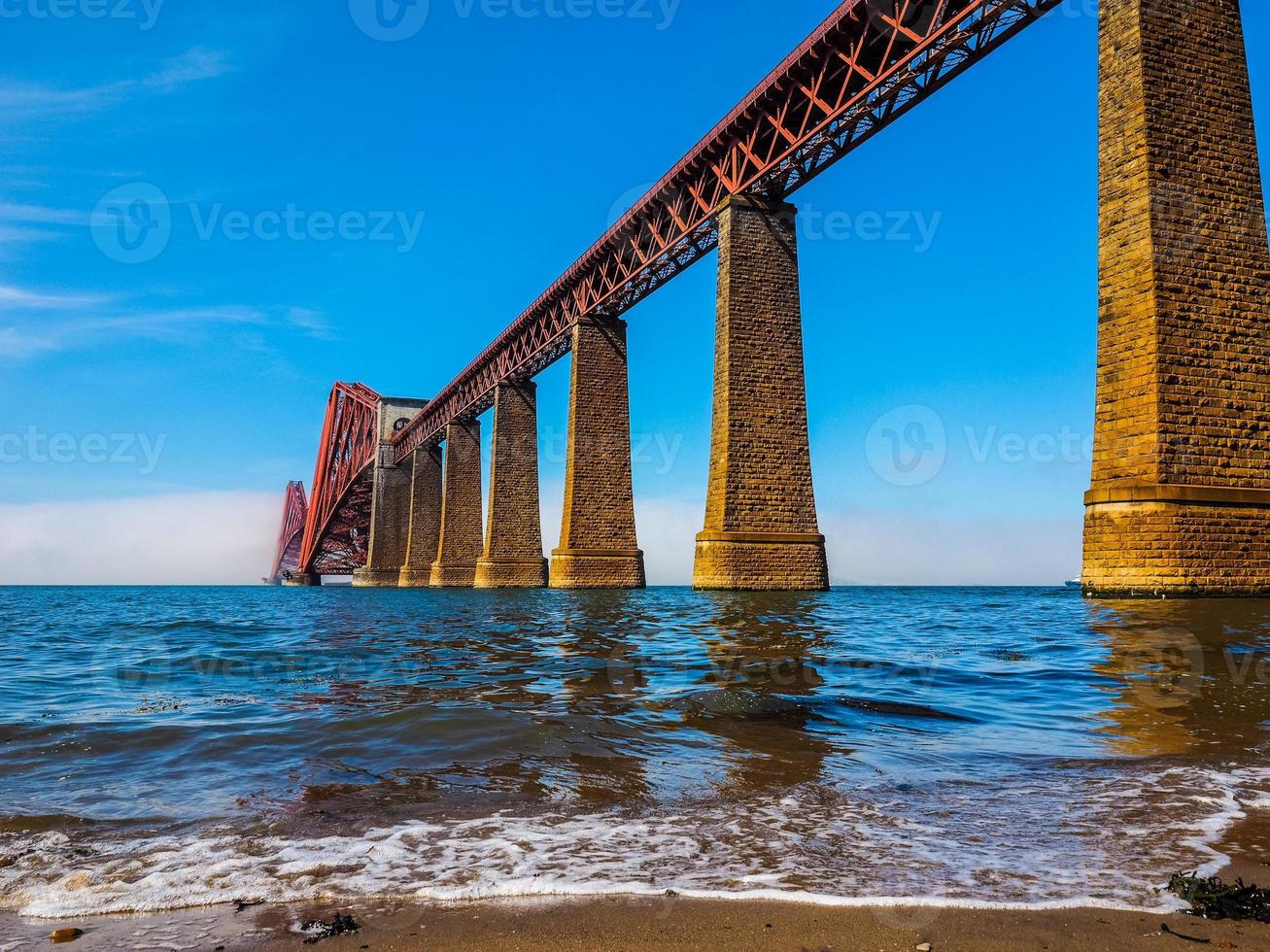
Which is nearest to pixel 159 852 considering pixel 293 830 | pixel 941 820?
pixel 293 830

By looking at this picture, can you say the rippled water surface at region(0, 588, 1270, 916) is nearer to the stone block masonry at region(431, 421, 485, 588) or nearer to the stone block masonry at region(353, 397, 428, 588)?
the stone block masonry at region(431, 421, 485, 588)

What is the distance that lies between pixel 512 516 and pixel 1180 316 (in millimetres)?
32637

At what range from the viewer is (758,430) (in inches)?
885

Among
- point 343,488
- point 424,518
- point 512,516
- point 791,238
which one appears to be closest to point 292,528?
point 343,488

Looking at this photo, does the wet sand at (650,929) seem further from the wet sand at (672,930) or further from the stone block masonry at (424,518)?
the stone block masonry at (424,518)

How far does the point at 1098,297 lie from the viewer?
46.8 ft

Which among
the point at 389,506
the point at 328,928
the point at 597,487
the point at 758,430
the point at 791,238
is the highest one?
the point at 791,238

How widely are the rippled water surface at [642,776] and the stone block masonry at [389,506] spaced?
61.9 m

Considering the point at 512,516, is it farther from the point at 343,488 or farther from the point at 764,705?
the point at 343,488

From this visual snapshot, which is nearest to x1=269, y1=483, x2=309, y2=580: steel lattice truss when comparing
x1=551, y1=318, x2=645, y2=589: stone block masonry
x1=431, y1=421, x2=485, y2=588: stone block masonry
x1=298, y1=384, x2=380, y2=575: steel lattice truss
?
x1=298, y1=384, x2=380, y2=575: steel lattice truss

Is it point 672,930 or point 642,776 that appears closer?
point 672,930

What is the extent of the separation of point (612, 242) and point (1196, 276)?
22280 mm

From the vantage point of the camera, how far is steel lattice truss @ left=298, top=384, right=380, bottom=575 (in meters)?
77.0

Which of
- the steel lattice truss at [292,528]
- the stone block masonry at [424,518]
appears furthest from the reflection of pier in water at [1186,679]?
the steel lattice truss at [292,528]
